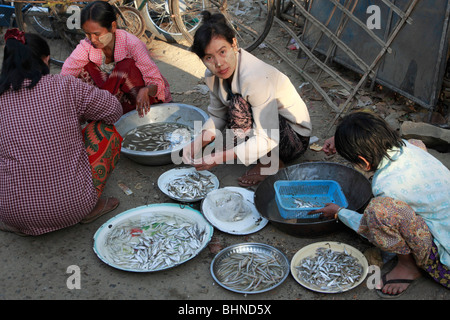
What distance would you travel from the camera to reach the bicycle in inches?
224

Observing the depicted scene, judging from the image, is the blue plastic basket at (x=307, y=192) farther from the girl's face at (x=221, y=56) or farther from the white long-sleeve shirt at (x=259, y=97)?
the girl's face at (x=221, y=56)

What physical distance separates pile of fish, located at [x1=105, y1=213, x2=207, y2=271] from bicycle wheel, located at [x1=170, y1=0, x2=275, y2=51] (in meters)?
3.38

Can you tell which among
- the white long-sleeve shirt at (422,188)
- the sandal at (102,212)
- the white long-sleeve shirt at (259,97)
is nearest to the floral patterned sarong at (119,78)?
the sandal at (102,212)

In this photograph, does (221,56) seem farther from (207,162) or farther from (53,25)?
(53,25)

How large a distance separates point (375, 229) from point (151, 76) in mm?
2453

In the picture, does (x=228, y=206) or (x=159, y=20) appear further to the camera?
(x=159, y=20)

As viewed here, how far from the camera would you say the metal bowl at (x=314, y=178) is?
2736mm

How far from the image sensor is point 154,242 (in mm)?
2850

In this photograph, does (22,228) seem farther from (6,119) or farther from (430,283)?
(430,283)

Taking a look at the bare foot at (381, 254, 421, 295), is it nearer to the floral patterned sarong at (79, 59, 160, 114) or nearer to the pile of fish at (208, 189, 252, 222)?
the pile of fish at (208, 189, 252, 222)

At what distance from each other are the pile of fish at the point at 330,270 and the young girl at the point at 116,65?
193 centimetres

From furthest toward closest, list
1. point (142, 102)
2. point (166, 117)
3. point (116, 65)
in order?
point (166, 117) → point (116, 65) → point (142, 102)

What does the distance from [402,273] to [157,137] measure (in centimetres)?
235

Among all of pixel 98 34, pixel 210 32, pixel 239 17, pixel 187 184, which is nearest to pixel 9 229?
pixel 187 184
